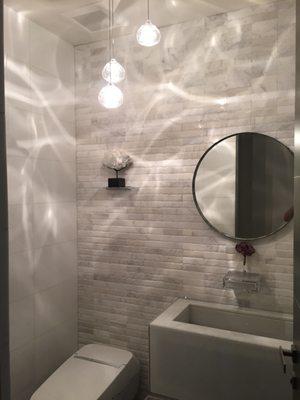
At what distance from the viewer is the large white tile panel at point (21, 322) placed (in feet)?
6.03

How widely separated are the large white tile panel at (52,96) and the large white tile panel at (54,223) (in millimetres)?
607

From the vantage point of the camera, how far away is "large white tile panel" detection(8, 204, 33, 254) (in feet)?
6.04

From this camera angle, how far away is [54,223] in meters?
2.16

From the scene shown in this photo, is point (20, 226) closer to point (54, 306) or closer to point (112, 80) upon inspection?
point (54, 306)

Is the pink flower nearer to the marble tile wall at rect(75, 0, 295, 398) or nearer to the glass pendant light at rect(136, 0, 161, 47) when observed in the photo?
the marble tile wall at rect(75, 0, 295, 398)

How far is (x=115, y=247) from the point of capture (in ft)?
7.29

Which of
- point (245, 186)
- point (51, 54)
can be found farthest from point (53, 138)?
point (245, 186)

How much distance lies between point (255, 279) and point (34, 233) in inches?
53.1

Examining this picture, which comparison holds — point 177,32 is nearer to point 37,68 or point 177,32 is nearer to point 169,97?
point 169,97

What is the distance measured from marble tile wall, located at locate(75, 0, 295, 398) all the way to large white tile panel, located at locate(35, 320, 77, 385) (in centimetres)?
9

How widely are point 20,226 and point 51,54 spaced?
3.77 ft

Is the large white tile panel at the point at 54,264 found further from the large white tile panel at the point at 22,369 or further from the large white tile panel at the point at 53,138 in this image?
the large white tile panel at the point at 53,138

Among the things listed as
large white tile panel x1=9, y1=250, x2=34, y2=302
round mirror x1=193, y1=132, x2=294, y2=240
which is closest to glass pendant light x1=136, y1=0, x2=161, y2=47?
round mirror x1=193, y1=132, x2=294, y2=240

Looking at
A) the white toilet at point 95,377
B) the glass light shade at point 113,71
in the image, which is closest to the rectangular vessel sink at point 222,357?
the white toilet at point 95,377
